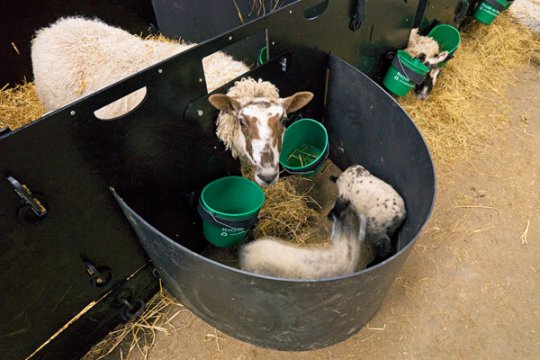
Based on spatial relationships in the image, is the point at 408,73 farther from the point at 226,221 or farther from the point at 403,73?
the point at 226,221

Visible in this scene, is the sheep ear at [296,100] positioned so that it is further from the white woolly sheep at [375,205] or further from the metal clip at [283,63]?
the white woolly sheep at [375,205]

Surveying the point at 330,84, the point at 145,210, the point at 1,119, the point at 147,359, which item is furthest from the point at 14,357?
the point at 330,84

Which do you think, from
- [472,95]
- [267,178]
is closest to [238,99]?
[267,178]

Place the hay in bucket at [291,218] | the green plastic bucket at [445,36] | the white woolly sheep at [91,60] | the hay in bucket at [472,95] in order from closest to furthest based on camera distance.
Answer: the white woolly sheep at [91,60] → the hay in bucket at [291,218] → the hay in bucket at [472,95] → the green plastic bucket at [445,36]

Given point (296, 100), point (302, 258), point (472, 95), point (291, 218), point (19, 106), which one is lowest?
point (472, 95)

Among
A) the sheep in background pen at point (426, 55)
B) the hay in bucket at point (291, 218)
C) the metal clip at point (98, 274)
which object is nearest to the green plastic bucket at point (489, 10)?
the sheep in background pen at point (426, 55)

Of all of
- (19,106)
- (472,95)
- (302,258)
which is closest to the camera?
(302,258)

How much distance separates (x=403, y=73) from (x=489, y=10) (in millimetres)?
2503

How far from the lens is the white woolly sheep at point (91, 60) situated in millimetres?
2189

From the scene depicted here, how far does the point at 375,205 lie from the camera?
2.04 m

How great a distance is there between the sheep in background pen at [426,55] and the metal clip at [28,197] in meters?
3.23

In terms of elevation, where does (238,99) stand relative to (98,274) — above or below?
above

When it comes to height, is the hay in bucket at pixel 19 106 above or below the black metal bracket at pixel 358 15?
below

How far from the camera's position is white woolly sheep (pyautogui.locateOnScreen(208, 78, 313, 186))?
1.76 m
